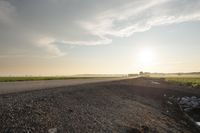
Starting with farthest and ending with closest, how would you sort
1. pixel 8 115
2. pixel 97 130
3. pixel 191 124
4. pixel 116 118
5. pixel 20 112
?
pixel 191 124, pixel 116 118, pixel 97 130, pixel 20 112, pixel 8 115

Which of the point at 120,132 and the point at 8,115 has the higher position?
the point at 8,115

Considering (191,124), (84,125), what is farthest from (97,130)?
(191,124)

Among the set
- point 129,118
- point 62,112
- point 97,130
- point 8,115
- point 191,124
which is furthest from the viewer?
point 191,124

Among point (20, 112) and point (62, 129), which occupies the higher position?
point (20, 112)

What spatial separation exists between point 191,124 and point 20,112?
45.0 ft

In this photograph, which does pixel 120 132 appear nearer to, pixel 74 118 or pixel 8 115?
pixel 74 118

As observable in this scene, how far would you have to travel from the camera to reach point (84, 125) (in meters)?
9.88

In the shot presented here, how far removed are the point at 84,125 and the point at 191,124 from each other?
35.9ft

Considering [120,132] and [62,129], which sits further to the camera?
[120,132]

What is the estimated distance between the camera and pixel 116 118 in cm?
1261

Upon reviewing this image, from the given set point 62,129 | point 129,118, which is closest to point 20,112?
point 62,129

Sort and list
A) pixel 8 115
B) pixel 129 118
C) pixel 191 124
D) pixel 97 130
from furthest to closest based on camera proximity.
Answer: pixel 191 124 < pixel 129 118 < pixel 97 130 < pixel 8 115

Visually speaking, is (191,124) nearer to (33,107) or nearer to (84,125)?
(84,125)

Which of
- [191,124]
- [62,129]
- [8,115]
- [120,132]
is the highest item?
[8,115]
